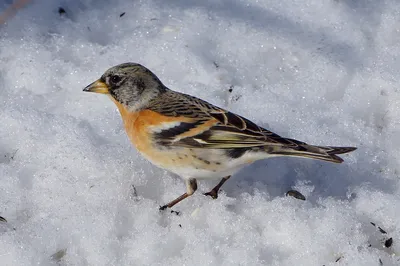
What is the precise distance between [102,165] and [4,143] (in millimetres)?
686

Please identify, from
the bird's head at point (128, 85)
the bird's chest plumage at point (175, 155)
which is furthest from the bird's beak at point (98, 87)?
the bird's chest plumage at point (175, 155)

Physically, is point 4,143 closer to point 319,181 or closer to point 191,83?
point 191,83

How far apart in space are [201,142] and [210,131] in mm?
89

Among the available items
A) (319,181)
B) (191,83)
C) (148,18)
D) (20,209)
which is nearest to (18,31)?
(148,18)

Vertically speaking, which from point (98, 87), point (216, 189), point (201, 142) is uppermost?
point (201, 142)

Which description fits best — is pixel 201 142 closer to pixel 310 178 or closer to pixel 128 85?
pixel 128 85

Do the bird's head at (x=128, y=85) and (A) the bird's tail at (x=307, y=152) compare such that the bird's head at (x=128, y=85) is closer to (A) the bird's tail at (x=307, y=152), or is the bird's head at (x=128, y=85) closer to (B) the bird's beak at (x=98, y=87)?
(B) the bird's beak at (x=98, y=87)

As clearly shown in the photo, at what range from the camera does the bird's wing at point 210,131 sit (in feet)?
15.2

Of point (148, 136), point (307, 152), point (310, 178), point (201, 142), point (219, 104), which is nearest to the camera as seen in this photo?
point (307, 152)

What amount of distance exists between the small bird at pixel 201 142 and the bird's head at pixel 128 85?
0.13 meters

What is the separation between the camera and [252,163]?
520 cm

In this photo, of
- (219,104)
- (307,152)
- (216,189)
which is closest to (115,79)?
(219,104)

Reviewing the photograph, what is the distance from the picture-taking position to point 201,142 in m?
4.68

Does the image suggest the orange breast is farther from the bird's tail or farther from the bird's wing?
the bird's tail
